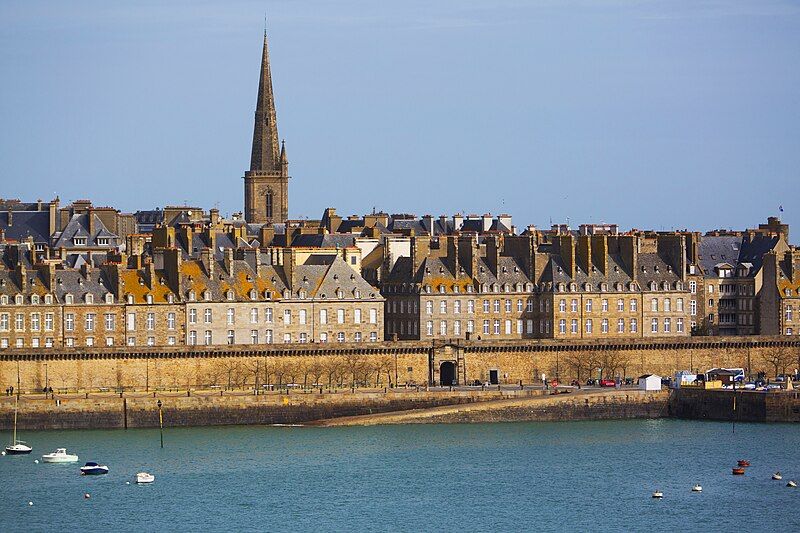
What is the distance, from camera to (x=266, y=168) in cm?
15450

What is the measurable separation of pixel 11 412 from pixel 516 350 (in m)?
22.5

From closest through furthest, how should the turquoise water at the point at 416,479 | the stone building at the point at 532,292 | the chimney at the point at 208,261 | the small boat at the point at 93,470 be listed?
the turquoise water at the point at 416,479 < the small boat at the point at 93,470 < the chimney at the point at 208,261 < the stone building at the point at 532,292

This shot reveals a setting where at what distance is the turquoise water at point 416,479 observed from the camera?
73688 mm

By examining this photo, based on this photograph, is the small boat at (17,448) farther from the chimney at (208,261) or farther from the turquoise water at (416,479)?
the chimney at (208,261)

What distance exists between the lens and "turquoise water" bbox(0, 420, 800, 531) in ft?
242

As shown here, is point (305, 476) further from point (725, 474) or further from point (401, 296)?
point (401, 296)

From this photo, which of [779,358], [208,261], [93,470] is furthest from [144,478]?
[779,358]

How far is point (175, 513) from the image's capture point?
74.4 metres

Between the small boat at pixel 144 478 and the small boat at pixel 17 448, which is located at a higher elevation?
the small boat at pixel 17 448

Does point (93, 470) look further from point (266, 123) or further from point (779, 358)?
point (266, 123)

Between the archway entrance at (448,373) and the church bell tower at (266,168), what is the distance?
51.7 metres

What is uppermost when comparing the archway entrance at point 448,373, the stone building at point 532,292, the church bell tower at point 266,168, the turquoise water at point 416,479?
the church bell tower at point 266,168

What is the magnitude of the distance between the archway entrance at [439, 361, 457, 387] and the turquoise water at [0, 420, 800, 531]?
9.20m

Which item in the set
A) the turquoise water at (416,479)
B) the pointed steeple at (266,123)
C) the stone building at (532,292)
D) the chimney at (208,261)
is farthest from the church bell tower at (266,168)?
the turquoise water at (416,479)
